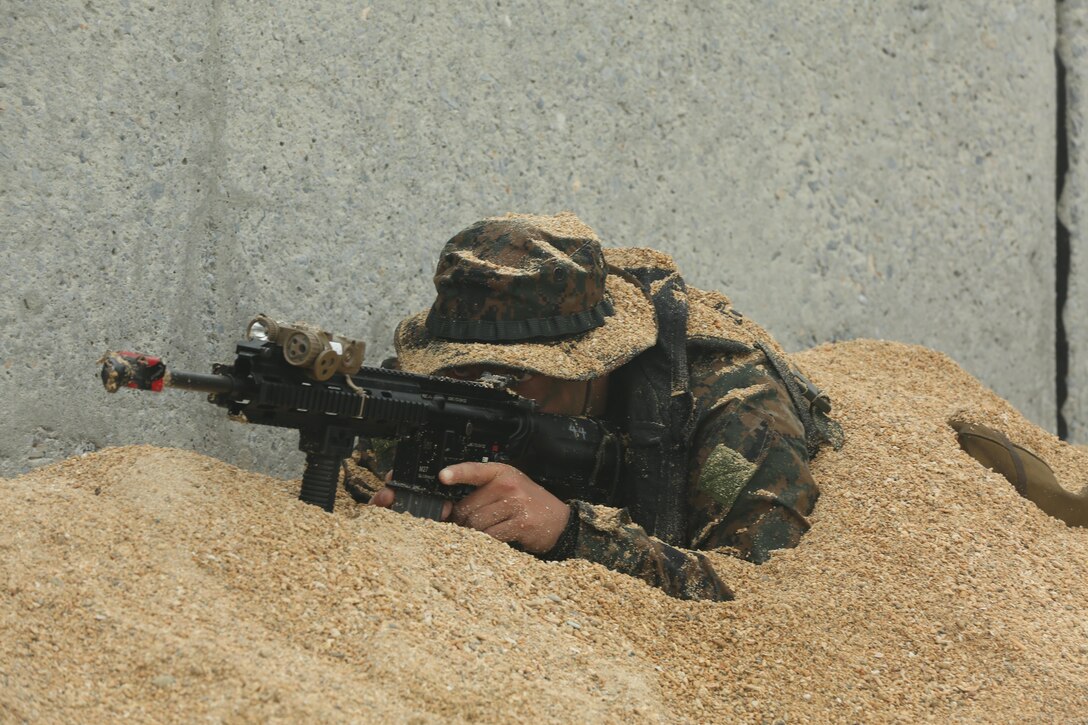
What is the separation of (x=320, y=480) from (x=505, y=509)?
39cm

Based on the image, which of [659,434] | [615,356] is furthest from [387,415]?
[659,434]

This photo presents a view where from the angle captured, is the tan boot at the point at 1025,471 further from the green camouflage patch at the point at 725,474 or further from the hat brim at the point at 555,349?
the hat brim at the point at 555,349

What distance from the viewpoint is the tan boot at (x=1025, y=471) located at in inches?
116

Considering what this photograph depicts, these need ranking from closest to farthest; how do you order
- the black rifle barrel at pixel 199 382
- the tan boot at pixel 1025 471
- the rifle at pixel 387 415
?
1. the black rifle barrel at pixel 199 382
2. the rifle at pixel 387 415
3. the tan boot at pixel 1025 471

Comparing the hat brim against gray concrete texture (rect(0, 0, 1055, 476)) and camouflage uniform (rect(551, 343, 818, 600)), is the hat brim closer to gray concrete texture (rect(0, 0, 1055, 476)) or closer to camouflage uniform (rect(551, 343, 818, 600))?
camouflage uniform (rect(551, 343, 818, 600))

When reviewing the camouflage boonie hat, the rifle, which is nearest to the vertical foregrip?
the rifle

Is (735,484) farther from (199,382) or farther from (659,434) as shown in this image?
(199,382)

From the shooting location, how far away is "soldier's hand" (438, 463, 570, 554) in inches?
90.9

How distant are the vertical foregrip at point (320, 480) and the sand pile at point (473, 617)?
0.15 feet

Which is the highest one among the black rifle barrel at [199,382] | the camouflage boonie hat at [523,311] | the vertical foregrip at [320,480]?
the camouflage boonie hat at [523,311]

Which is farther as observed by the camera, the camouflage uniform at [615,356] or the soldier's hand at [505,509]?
the camouflage uniform at [615,356]

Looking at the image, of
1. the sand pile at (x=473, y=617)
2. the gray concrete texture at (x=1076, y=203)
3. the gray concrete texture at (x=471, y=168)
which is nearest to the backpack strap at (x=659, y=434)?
the sand pile at (x=473, y=617)

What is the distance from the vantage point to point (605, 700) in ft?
5.93

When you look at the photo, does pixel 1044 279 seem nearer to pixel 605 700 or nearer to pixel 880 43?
pixel 880 43
